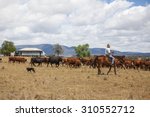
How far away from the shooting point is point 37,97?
13953 mm

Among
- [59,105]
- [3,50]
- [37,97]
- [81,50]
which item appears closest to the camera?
[59,105]

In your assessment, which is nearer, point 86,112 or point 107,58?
point 86,112

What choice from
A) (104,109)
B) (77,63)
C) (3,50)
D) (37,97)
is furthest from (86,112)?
(3,50)

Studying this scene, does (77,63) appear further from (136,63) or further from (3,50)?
(3,50)

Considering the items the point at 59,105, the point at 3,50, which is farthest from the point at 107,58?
the point at 3,50

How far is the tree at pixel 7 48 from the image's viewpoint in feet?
521

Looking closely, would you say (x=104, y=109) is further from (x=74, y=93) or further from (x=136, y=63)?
(x=136, y=63)

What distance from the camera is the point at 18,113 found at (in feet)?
35.2

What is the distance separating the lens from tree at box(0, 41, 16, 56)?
158875 millimetres

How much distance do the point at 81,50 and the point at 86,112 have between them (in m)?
162

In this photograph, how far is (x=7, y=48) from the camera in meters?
160

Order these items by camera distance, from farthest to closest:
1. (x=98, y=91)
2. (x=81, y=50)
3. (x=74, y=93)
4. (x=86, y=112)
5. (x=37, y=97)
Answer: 1. (x=81, y=50)
2. (x=98, y=91)
3. (x=74, y=93)
4. (x=37, y=97)
5. (x=86, y=112)

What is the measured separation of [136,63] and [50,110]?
32.3 meters

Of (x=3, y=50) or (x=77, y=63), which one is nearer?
(x=77, y=63)
